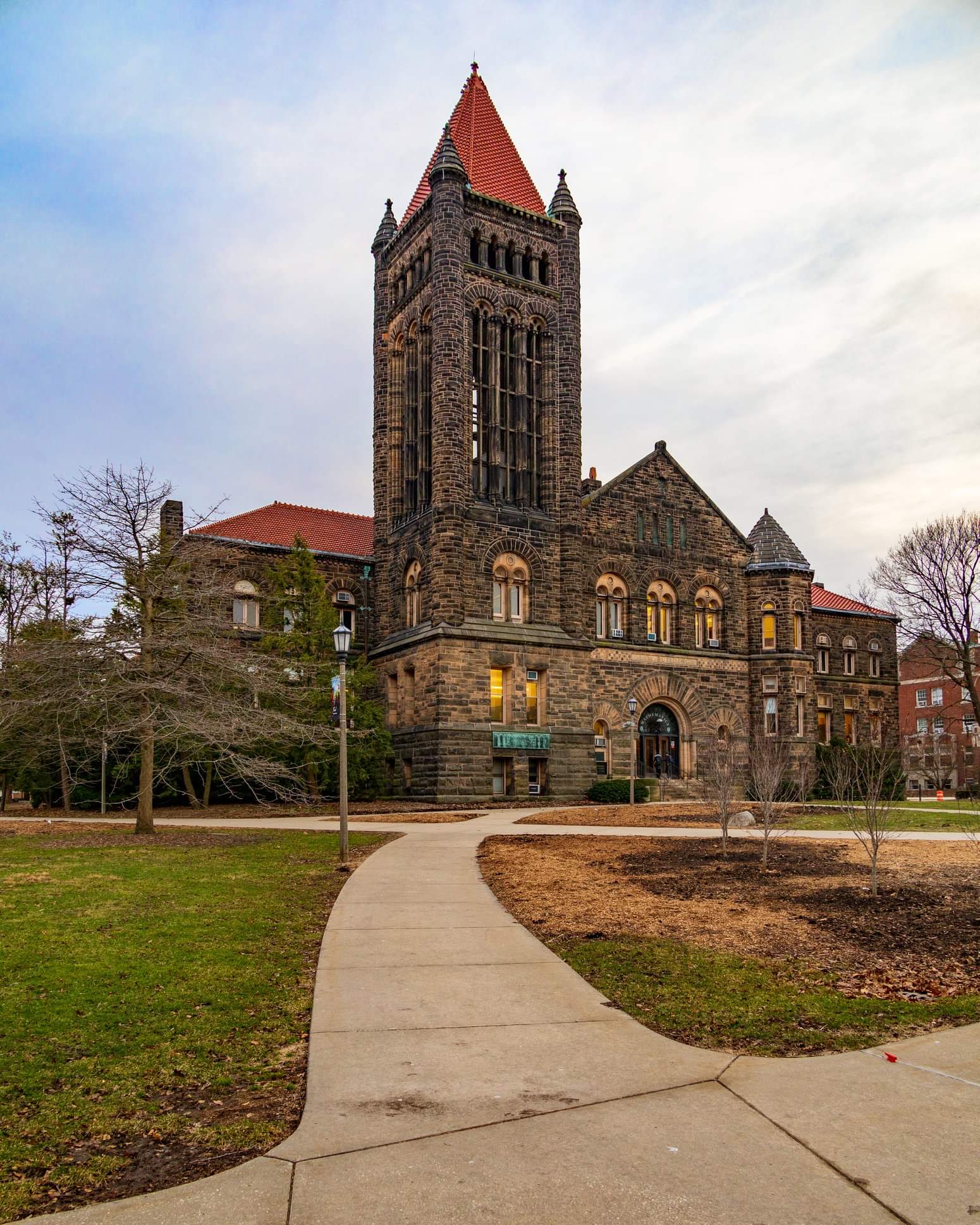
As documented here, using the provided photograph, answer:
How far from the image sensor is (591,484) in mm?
48375

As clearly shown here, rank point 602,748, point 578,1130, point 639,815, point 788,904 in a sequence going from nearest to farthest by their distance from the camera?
point 578,1130 < point 788,904 < point 639,815 < point 602,748

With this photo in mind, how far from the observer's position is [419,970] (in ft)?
26.2

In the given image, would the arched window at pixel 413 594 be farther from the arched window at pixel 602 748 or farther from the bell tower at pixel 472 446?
the arched window at pixel 602 748

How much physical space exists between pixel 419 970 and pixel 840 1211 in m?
4.78

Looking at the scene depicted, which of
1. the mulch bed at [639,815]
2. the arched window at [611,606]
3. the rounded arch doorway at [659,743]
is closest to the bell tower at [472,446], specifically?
the arched window at [611,606]

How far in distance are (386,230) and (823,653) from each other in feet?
106

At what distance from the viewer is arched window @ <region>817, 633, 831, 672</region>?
5334cm

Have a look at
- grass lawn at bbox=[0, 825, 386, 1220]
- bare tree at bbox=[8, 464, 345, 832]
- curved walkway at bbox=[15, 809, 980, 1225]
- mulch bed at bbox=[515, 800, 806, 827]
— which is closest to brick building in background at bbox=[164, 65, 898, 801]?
mulch bed at bbox=[515, 800, 806, 827]

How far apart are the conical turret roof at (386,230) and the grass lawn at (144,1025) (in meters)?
38.2

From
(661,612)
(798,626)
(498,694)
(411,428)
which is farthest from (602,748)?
(411,428)

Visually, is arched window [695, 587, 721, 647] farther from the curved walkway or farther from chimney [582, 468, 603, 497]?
the curved walkway

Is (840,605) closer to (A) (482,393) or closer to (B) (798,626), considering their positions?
(B) (798,626)

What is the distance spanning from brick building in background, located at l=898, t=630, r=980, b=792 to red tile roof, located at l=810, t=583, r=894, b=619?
3.62m

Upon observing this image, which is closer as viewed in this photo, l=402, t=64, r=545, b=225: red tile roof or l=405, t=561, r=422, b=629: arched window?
l=405, t=561, r=422, b=629: arched window
